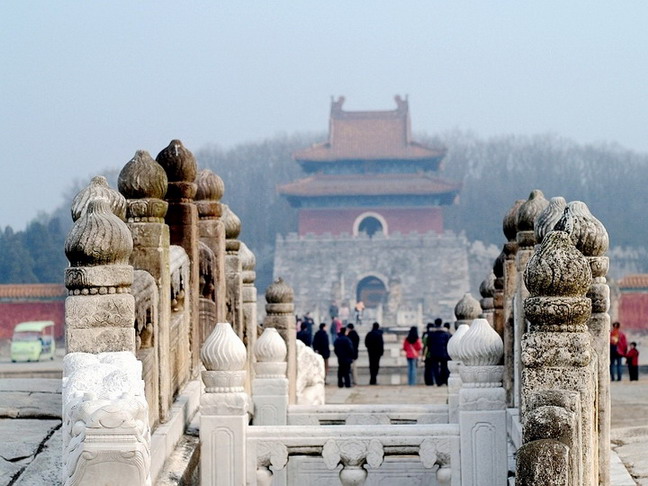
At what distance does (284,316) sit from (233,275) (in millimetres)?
1008

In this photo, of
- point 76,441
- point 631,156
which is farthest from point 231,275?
point 631,156

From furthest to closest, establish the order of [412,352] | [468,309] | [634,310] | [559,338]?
[634,310], [412,352], [468,309], [559,338]

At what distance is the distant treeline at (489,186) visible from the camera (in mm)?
71938

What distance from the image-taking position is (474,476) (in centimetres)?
568

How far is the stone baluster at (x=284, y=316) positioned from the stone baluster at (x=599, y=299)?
16.3 feet

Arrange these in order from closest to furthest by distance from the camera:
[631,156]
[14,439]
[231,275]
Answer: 1. [14,439]
2. [231,275]
3. [631,156]

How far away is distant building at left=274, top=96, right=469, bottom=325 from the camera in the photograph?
189 ft

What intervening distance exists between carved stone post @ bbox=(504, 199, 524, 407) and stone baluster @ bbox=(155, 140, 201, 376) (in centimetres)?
178

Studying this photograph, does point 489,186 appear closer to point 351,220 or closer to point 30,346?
point 351,220

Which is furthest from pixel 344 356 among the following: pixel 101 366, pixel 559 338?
pixel 101 366

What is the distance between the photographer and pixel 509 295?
7.68 metres

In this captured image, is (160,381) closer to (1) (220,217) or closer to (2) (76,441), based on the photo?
(2) (76,441)

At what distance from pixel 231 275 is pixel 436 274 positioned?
49.5 metres

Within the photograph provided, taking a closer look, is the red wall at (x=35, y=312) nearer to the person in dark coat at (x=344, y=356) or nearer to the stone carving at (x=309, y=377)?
the person in dark coat at (x=344, y=356)
